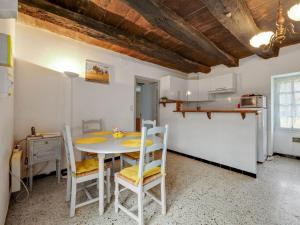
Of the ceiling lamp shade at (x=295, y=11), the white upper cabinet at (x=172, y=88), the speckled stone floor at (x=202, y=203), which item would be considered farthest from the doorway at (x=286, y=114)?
the ceiling lamp shade at (x=295, y=11)

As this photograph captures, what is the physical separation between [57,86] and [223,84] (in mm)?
4084

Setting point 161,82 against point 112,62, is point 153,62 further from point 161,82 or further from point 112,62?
point 112,62

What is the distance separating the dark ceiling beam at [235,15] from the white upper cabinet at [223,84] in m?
1.57

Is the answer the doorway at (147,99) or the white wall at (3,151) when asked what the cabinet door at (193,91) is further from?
the white wall at (3,151)

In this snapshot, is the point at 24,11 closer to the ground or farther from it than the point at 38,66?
farther from it

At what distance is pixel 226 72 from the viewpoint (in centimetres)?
439

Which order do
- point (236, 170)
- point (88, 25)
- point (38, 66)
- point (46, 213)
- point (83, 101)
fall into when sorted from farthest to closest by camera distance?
point (83, 101)
point (236, 170)
point (38, 66)
point (88, 25)
point (46, 213)

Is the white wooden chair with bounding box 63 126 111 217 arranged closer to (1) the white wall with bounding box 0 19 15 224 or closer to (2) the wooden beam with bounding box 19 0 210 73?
(1) the white wall with bounding box 0 19 15 224

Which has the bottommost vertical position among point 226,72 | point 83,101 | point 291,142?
point 291,142

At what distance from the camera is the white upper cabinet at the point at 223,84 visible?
400cm

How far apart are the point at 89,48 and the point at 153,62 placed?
178cm

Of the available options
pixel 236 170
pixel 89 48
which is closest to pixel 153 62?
pixel 89 48

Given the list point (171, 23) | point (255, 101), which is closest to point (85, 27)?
point (171, 23)

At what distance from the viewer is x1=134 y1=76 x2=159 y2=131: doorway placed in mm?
4378
